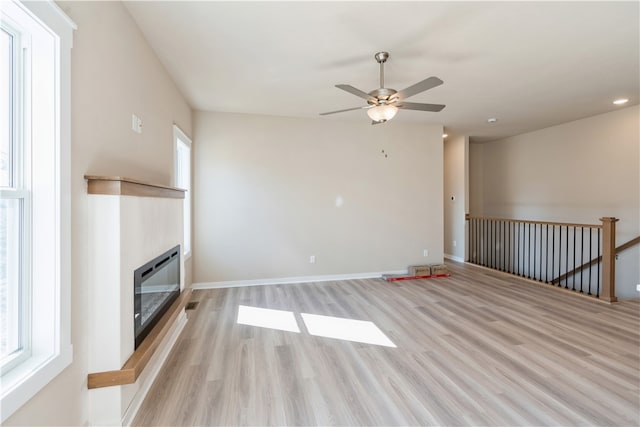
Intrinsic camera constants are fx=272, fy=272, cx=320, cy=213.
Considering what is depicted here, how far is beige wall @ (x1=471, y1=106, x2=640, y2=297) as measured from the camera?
4.30 m

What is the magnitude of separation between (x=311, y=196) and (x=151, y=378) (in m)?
3.26

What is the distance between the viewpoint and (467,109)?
14.0 ft

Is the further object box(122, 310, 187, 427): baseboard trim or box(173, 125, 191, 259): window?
box(173, 125, 191, 259): window

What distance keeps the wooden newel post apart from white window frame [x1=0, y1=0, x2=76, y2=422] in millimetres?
5552

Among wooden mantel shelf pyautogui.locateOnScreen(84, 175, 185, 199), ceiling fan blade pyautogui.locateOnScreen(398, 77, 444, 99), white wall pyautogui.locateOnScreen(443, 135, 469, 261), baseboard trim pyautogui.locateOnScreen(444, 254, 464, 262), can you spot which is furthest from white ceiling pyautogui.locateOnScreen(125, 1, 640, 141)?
baseboard trim pyautogui.locateOnScreen(444, 254, 464, 262)

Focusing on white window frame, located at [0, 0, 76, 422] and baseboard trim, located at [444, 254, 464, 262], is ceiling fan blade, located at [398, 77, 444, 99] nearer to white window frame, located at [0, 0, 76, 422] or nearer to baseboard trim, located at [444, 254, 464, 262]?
white window frame, located at [0, 0, 76, 422]

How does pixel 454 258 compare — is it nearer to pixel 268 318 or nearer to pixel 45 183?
pixel 268 318

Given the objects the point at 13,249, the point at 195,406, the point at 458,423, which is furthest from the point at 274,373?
the point at 13,249

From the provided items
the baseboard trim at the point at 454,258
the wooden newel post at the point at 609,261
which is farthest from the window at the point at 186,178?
the wooden newel post at the point at 609,261

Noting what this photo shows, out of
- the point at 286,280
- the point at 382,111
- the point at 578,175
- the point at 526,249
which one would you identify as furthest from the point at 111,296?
the point at 526,249

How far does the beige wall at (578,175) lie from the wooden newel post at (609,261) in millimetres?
1091

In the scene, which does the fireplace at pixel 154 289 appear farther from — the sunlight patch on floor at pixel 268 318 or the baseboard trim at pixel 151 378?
the sunlight patch on floor at pixel 268 318

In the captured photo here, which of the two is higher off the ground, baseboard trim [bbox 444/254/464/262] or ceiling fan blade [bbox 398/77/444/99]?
ceiling fan blade [bbox 398/77/444/99]

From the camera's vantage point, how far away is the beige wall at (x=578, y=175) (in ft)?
14.1
